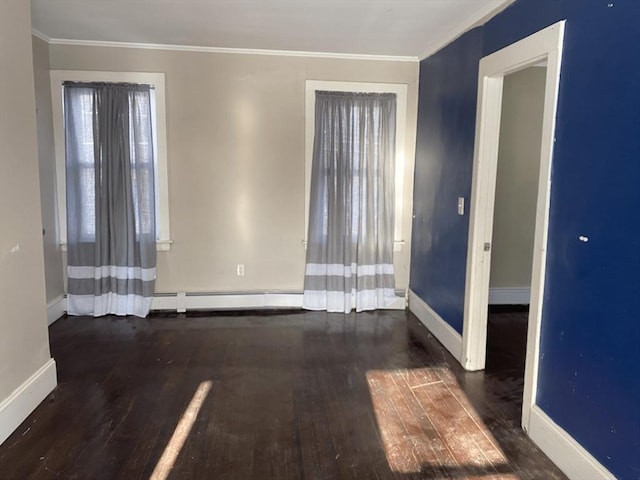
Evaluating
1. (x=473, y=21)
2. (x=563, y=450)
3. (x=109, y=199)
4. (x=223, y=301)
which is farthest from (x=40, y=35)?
(x=563, y=450)

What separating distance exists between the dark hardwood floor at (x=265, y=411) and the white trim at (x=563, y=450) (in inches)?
2.2

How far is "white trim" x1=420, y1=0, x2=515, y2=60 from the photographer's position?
288 cm

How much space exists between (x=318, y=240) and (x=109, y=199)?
198 cm

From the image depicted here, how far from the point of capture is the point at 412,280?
4.70 metres

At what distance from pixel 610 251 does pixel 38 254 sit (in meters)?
3.05

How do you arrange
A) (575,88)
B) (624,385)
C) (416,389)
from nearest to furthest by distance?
1. (624,385)
2. (575,88)
3. (416,389)

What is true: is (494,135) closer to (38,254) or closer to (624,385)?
(624,385)

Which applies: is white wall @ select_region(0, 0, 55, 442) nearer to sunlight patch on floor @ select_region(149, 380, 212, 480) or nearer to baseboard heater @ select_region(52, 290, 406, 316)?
sunlight patch on floor @ select_region(149, 380, 212, 480)

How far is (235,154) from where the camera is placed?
4.44 metres

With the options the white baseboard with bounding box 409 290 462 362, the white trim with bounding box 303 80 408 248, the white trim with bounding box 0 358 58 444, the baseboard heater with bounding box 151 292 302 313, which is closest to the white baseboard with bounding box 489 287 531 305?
the white baseboard with bounding box 409 290 462 362

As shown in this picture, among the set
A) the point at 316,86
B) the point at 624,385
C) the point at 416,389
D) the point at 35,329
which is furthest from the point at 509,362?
the point at 35,329

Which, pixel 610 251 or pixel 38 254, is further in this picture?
pixel 38 254

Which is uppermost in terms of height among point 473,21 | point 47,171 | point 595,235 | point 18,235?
point 473,21

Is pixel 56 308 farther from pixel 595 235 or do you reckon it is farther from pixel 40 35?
pixel 595 235
